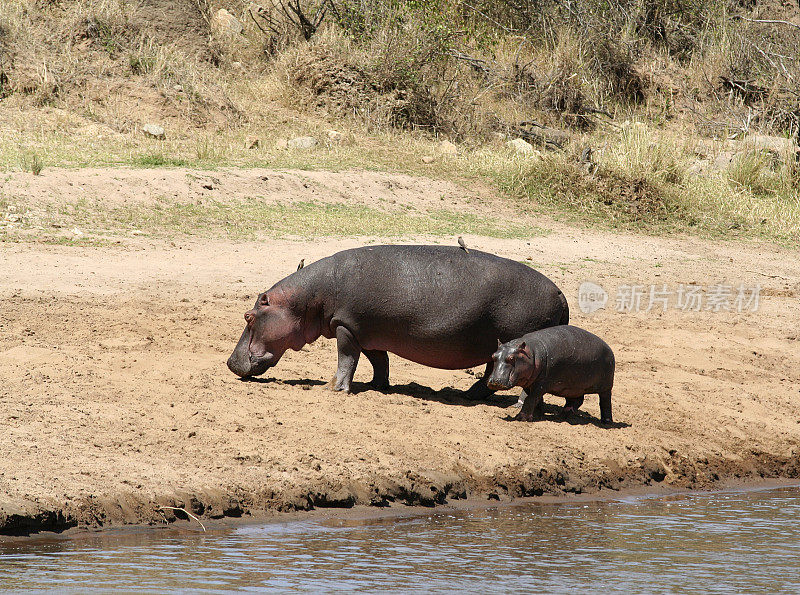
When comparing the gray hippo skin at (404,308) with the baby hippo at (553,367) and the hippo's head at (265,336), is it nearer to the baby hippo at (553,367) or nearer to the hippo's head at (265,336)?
the hippo's head at (265,336)

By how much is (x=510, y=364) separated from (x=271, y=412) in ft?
4.61

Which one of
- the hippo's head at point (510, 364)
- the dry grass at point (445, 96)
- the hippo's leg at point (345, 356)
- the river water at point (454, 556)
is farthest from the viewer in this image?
the dry grass at point (445, 96)

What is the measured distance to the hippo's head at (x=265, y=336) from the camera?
659 centimetres

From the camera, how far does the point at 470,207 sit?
13.2 metres

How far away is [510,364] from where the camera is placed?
19.9 ft

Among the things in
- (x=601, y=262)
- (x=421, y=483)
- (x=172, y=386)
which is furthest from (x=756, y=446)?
(x=601, y=262)

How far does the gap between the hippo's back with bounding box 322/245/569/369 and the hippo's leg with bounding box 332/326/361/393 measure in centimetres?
5

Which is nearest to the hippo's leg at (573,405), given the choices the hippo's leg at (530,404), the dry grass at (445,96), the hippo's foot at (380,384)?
the hippo's leg at (530,404)

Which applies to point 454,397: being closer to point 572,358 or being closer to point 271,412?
point 572,358

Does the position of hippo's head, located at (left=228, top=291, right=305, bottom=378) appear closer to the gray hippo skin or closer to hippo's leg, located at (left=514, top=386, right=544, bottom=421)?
the gray hippo skin

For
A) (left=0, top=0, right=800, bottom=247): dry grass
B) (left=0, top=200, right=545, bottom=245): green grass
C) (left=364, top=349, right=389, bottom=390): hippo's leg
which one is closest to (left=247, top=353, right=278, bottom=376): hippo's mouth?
(left=364, top=349, right=389, bottom=390): hippo's leg

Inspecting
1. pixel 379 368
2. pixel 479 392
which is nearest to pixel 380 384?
pixel 379 368

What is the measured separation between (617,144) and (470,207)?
2.69m

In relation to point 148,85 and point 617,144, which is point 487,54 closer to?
point 617,144
